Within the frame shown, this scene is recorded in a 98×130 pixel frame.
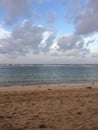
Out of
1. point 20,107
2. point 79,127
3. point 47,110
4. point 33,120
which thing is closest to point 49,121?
point 33,120

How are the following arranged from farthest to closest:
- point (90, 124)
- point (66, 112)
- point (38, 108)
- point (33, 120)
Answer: point (38, 108) < point (66, 112) < point (33, 120) < point (90, 124)

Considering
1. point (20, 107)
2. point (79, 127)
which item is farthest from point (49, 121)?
point (20, 107)

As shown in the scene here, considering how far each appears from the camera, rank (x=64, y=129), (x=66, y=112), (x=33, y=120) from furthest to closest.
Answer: (x=66, y=112), (x=33, y=120), (x=64, y=129)

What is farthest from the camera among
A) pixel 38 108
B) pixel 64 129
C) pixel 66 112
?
pixel 38 108

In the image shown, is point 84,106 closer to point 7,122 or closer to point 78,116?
point 78,116

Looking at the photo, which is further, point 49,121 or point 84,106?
point 84,106

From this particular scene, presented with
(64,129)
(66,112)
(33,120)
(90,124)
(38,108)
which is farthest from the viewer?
(38,108)

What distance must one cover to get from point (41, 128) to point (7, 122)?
5.18ft

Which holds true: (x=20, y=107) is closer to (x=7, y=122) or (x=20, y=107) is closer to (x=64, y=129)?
(x=7, y=122)

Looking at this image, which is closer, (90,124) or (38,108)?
(90,124)

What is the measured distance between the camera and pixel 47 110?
13062 mm

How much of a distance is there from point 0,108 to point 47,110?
8.28 feet

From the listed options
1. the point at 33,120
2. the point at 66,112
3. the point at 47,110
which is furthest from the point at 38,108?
the point at 33,120

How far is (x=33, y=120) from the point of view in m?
10.9
